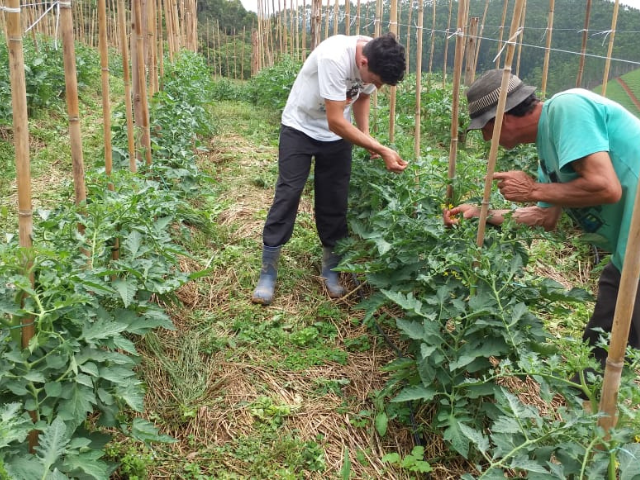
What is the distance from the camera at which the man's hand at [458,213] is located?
2494 millimetres

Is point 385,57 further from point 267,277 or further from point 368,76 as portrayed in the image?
point 267,277

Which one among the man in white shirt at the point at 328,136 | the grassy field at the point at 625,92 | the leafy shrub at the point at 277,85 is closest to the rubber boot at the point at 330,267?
the man in white shirt at the point at 328,136

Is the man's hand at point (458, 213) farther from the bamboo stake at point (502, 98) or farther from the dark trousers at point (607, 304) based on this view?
the dark trousers at point (607, 304)

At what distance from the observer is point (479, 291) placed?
219 cm

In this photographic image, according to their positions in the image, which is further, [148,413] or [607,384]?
[148,413]

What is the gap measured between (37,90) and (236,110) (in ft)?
10.9

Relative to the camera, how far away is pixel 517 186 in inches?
88.6

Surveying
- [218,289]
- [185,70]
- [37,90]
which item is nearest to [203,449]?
[218,289]

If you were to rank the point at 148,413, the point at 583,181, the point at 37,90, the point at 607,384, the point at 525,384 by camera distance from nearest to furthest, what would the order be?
the point at 607,384, the point at 583,181, the point at 148,413, the point at 525,384, the point at 37,90

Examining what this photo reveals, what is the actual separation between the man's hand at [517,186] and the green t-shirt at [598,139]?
137 mm

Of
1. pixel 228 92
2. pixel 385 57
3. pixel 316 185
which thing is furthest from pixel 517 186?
pixel 228 92

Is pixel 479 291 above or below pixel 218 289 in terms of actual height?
above

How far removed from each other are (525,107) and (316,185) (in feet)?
5.15

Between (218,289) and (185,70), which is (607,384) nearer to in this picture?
(218,289)
